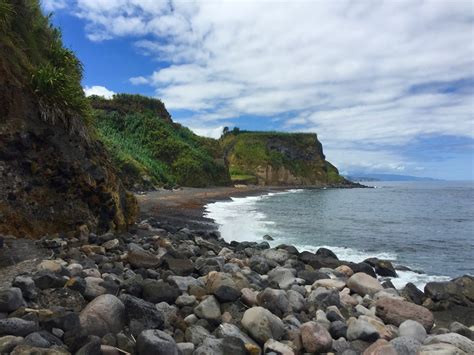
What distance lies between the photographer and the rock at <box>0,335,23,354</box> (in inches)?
177

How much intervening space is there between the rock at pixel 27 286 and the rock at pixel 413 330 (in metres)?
6.04

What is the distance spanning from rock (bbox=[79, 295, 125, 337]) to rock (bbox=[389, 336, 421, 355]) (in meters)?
3.95

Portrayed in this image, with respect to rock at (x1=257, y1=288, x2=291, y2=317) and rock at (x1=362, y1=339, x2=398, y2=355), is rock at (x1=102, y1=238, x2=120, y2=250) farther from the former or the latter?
rock at (x1=362, y1=339, x2=398, y2=355)

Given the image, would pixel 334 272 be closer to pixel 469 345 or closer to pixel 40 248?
pixel 469 345

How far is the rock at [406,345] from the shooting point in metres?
6.03

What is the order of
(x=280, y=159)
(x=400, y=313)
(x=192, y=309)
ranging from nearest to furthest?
(x=192, y=309)
(x=400, y=313)
(x=280, y=159)

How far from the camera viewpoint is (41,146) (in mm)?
10742

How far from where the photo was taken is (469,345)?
6.54 metres

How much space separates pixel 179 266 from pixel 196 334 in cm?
327

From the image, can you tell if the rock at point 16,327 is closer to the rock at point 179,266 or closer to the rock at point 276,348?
the rock at point 276,348

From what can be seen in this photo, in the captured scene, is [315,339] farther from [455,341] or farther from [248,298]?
[455,341]

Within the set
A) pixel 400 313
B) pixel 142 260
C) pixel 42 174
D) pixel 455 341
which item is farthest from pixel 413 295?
pixel 42 174

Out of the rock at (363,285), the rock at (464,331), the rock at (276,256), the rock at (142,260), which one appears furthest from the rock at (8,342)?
the rock at (276,256)

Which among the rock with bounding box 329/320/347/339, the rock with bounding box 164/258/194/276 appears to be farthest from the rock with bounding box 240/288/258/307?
the rock with bounding box 164/258/194/276
